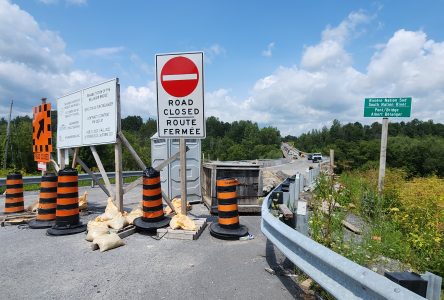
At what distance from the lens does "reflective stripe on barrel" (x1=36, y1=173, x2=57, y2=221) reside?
23.2 ft

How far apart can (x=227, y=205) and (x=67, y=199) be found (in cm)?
335

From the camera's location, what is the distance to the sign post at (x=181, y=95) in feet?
21.3

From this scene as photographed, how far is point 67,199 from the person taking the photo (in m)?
6.48

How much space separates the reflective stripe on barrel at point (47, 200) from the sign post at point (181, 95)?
2.99 meters

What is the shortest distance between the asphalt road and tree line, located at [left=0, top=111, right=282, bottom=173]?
45.9 metres

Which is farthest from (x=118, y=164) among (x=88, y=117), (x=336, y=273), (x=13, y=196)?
(x=336, y=273)

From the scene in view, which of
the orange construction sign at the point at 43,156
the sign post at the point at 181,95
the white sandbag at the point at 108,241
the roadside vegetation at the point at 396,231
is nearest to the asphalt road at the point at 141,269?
the white sandbag at the point at 108,241

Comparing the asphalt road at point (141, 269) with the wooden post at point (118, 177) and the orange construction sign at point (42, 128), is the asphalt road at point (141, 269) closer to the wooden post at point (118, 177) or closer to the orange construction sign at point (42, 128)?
the wooden post at point (118, 177)

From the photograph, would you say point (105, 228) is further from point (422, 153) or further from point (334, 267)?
point (422, 153)

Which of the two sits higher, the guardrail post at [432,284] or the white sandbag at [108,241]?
the guardrail post at [432,284]

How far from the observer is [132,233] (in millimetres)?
6371

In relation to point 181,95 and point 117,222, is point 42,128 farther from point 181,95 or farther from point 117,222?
point 181,95

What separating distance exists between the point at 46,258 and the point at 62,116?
15.3 feet

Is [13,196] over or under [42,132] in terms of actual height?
under
